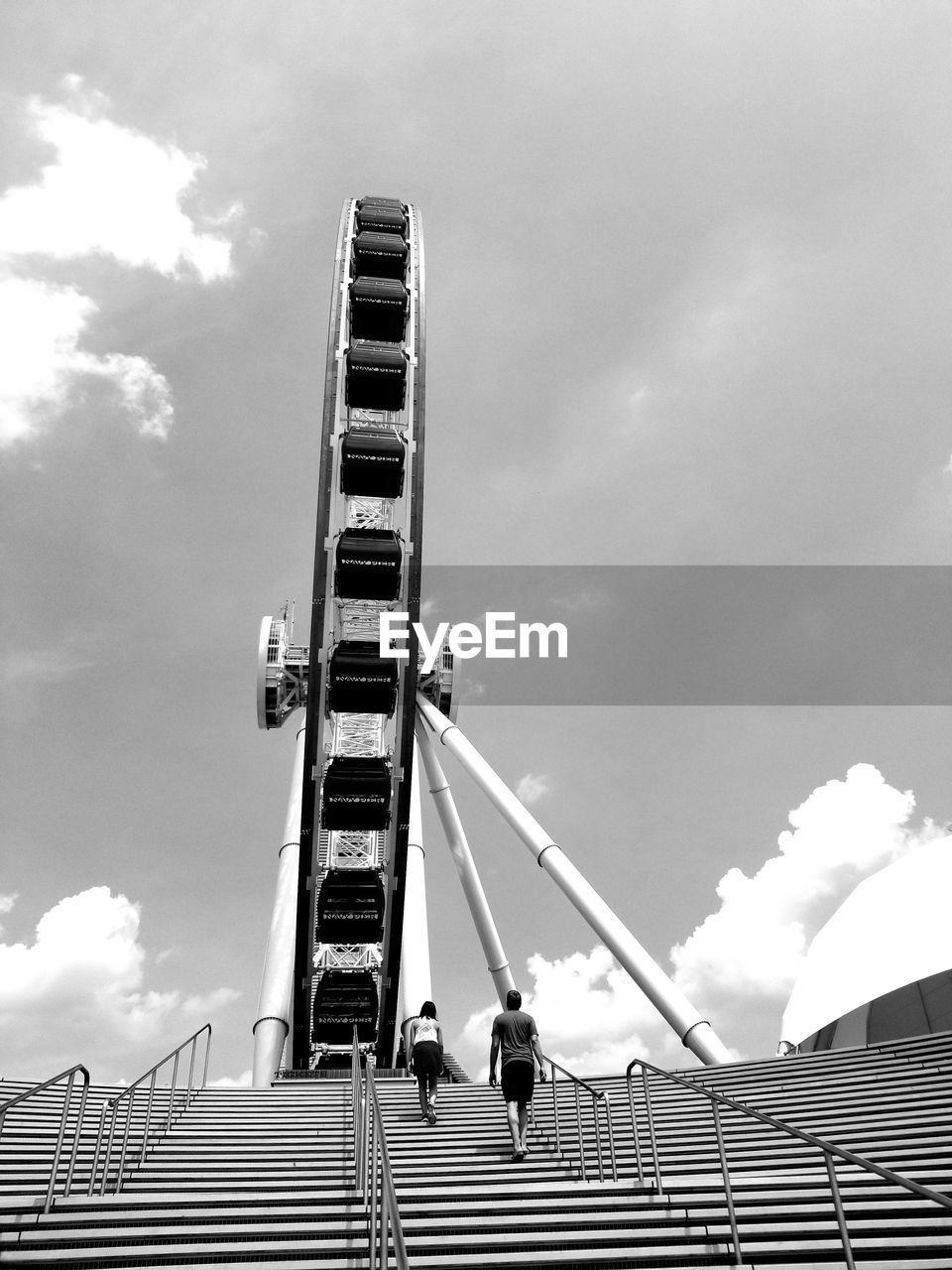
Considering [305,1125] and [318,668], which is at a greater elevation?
[318,668]

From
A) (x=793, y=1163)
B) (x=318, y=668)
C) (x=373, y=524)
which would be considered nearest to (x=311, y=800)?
(x=318, y=668)

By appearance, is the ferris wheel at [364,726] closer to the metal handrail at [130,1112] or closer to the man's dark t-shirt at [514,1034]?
the metal handrail at [130,1112]

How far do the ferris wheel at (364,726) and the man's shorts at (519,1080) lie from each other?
15.2 m

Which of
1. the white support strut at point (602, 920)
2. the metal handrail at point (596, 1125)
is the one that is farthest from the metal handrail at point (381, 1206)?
the white support strut at point (602, 920)

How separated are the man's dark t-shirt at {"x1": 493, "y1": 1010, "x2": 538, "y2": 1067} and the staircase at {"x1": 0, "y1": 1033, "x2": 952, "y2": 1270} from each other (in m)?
0.85

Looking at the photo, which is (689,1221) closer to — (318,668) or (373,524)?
(318,668)

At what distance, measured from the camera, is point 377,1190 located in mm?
6098

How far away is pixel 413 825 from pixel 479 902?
14.6 feet

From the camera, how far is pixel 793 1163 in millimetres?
8391

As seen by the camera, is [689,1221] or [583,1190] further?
[583,1190]

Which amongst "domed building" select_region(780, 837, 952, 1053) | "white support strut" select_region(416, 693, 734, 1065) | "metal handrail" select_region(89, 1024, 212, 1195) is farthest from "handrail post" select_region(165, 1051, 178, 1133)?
"domed building" select_region(780, 837, 952, 1053)

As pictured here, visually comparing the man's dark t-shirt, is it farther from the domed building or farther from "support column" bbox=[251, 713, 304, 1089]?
the domed building

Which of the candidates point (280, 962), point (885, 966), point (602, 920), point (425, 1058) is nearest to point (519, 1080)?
point (425, 1058)

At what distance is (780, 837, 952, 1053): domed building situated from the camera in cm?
2562
